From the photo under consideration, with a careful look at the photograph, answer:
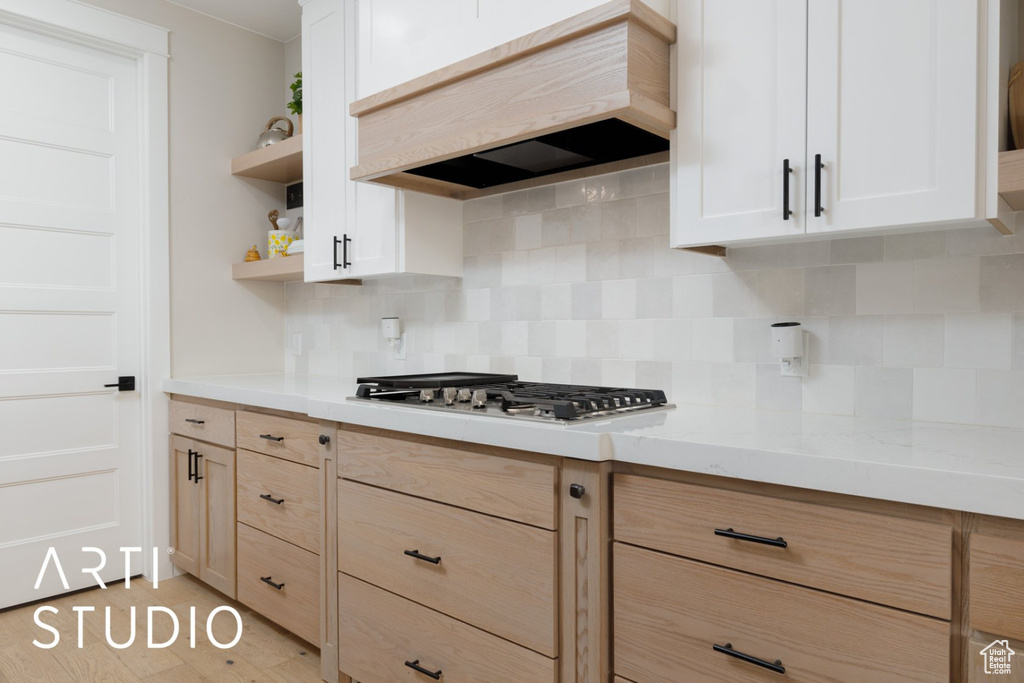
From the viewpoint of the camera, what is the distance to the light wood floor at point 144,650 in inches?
85.2

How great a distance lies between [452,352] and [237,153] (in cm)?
170

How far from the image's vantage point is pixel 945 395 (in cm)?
153

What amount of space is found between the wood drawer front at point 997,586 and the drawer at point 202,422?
7.91 ft

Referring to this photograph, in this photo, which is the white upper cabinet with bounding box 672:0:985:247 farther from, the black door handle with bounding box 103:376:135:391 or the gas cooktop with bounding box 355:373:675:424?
the black door handle with bounding box 103:376:135:391

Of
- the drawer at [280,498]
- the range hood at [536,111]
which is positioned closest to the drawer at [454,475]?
the drawer at [280,498]

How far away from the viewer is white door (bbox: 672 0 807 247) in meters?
1.43

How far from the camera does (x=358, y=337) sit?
3062 mm

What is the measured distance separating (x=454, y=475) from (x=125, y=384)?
6.77ft

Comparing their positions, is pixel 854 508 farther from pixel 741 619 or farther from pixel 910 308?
pixel 910 308

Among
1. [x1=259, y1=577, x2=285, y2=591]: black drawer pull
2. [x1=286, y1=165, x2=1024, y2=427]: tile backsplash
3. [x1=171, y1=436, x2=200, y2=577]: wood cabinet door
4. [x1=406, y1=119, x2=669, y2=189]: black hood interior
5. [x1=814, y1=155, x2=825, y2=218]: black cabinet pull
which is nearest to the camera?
[x1=814, y1=155, x2=825, y2=218]: black cabinet pull

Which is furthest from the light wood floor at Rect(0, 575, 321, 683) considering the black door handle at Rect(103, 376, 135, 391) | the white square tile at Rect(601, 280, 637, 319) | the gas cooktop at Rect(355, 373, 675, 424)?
the white square tile at Rect(601, 280, 637, 319)

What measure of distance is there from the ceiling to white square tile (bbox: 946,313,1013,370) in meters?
2.98

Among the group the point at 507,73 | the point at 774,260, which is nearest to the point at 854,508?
the point at 774,260

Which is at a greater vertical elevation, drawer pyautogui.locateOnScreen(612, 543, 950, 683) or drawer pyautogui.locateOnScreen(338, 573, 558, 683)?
drawer pyautogui.locateOnScreen(612, 543, 950, 683)
